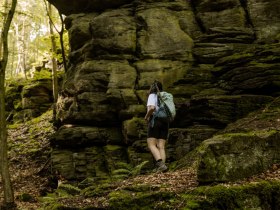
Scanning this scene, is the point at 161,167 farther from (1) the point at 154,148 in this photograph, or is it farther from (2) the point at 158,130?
(2) the point at 158,130

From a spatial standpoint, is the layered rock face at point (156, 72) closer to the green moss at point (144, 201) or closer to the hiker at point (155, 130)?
the hiker at point (155, 130)

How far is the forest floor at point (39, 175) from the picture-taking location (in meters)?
6.84

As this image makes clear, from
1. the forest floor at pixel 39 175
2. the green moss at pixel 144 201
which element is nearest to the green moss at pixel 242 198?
the forest floor at pixel 39 175

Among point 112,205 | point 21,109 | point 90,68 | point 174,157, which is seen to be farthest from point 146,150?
point 21,109

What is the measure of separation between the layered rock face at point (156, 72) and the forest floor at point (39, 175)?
5.52 ft

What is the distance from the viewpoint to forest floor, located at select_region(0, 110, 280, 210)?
6.84 m

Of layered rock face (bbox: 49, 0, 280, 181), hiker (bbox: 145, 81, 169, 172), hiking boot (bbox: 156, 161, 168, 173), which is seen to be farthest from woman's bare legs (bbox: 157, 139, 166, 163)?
layered rock face (bbox: 49, 0, 280, 181)

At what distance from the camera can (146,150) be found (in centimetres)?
1259

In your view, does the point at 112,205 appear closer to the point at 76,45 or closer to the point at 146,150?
the point at 146,150

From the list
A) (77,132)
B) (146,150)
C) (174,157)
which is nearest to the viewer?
(174,157)

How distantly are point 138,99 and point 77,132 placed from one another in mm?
2744

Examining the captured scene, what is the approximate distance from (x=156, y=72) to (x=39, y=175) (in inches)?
267

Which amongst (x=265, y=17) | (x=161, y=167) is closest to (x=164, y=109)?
(x=161, y=167)

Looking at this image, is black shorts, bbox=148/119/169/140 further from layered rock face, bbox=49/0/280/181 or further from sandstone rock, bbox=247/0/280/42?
sandstone rock, bbox=247/0/280/42
